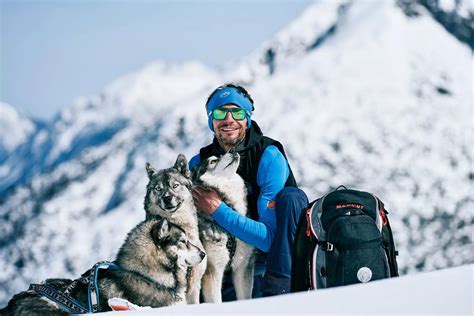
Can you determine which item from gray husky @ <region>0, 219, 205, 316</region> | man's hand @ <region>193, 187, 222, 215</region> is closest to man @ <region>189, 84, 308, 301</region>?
man's hand @ <region>193, 187, 222, 215</region>

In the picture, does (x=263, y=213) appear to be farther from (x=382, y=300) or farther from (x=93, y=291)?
(x=382, y=300)

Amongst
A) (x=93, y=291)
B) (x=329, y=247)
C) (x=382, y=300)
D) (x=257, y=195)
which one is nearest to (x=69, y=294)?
(x=93, y=291)

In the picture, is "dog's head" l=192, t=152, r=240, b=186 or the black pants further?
"dog's head" l=192, t=152, r=240, b=186

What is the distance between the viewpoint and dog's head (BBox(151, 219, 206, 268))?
17.3 ft

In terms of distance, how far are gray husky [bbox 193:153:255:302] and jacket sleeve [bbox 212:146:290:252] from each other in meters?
0.19

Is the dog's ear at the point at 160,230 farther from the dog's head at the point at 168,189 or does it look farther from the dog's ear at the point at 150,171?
the dog's ear at the point at 150,171

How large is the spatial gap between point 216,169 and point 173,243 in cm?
82

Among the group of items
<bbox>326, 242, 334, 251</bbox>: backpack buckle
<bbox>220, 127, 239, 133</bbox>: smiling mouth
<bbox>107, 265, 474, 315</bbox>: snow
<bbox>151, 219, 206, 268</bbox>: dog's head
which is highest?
<bbox>220, 127, 239, 133</bbox>: smiling mouth

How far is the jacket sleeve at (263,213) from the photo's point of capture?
543cm

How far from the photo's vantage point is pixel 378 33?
436 ft

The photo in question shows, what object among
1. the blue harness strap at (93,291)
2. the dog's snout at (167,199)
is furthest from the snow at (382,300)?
the dog's snout at (167,199)

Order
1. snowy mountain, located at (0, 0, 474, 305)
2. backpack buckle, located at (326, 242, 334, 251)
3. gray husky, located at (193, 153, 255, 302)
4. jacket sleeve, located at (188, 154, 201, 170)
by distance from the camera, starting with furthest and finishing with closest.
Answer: snowy mountain, located at (0, 0, 474, 305) → jacket sleeve, located at (188, 154, 201, 170) → gray husky, located at (193, 153, 255, 302) → backpack buckle, located at (326, 242, 334, 251)

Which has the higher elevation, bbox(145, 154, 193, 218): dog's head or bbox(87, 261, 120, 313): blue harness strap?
bbox(145, 154, 193, 218): dog's head

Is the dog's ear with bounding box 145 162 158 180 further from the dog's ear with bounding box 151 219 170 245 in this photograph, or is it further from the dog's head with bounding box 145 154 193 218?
the dog's ear with bounding box 151 219 170 245
